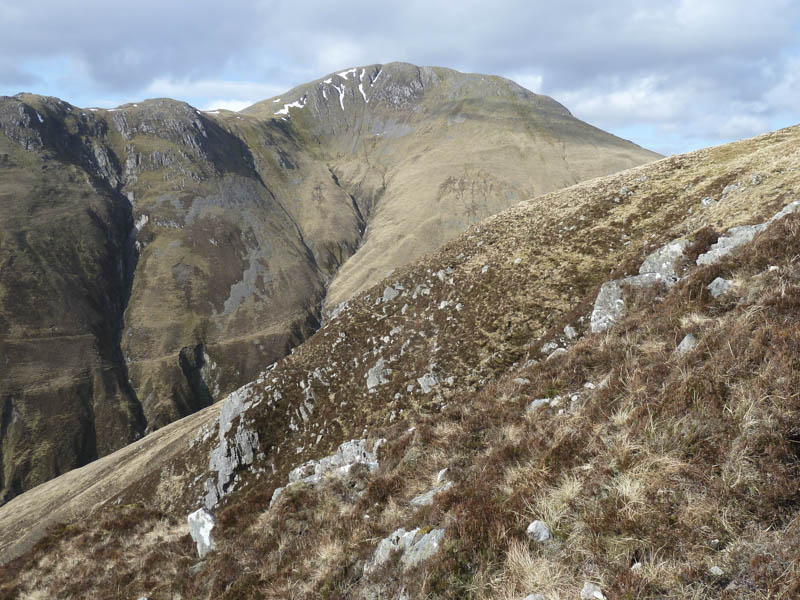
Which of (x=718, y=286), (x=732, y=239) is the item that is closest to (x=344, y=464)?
(x=718, y=286)

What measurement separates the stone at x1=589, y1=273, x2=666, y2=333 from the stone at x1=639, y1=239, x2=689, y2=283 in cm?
43

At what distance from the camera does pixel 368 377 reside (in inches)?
1272

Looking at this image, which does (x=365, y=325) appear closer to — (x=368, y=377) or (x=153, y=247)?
(x=368, y=377)

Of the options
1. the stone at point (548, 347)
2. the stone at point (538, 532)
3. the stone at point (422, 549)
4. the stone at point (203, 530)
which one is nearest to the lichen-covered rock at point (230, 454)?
the stone at point (203, 530)

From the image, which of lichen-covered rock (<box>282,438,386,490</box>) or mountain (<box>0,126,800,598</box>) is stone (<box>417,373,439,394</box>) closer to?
mountain (<box>0,126,800,598</box>)

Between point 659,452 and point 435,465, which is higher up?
point 659,452

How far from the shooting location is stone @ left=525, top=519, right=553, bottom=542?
224 inches

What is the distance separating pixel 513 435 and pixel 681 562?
15.8ft

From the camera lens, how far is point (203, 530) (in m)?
12.4

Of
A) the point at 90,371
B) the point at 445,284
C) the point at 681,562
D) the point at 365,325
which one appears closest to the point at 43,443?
the point at 90,371

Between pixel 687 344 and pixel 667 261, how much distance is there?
11.5 m

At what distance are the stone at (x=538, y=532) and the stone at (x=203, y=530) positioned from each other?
10118mm

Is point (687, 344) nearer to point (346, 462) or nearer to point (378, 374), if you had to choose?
point (346, 462)

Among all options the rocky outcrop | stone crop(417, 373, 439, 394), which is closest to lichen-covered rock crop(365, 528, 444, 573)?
the rocky outcrop
